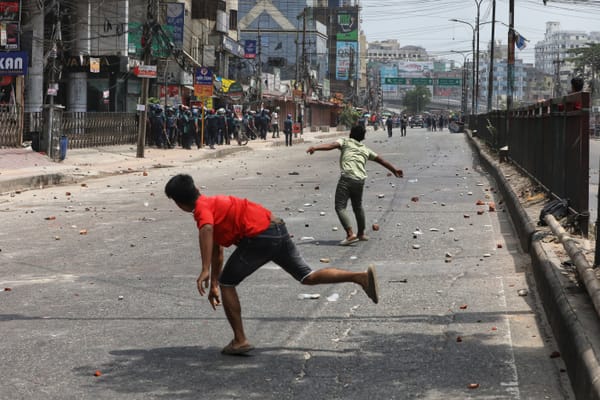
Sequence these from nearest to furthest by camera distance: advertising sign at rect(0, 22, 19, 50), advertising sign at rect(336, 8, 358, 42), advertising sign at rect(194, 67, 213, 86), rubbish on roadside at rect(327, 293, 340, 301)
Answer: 1. rubbish on roadside at rect(327, 293, 340, 301)
2. advertising sign at rect(0, 22, 19, 50)
3. advertising sign at rect(194, 67, 213, 86)
4. advertising sign at rect(336, 8, 358, 42)

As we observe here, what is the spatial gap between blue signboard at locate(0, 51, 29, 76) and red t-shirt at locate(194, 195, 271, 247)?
2519cm

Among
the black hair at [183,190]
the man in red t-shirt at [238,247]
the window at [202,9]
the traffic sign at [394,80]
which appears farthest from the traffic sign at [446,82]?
the black hair at [183,190]

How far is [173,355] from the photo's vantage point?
6.53 meters

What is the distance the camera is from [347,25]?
536ft

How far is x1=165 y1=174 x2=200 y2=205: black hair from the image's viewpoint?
6.20m

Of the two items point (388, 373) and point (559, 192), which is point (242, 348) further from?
point (559, 192)

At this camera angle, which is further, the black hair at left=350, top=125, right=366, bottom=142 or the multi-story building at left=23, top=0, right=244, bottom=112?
the multi-story building at left=23, top=0, right=244, bottom=112

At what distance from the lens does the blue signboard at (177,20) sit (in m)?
51.7

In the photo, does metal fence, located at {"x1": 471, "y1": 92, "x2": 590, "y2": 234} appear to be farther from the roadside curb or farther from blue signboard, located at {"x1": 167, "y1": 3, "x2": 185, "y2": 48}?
blue signboard, located at {"x1": 167, "y1": 3, "x2": 185, "y2": 48}

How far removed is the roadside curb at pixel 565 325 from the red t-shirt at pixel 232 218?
2084 mm

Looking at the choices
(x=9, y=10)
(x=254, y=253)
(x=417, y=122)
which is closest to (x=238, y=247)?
(x=254, y=253)

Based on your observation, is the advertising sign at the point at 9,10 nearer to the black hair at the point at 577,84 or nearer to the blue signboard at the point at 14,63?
the blue signboard at the point at 14,63

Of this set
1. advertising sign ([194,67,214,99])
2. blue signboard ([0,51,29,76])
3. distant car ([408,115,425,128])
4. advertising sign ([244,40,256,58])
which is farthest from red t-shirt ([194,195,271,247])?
distant car ([408,115,425,128])

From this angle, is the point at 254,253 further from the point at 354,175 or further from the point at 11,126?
the point at 11,126
